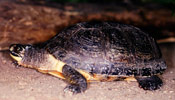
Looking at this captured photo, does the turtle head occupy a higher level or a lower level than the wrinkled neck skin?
higher

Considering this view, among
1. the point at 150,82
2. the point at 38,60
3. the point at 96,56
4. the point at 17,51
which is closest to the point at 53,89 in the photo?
the point at 38,60

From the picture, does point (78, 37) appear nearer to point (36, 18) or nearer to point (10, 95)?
point (10, 95)

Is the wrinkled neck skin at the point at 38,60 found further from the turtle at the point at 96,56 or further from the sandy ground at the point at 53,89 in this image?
the sandy ground at the point at 53,89

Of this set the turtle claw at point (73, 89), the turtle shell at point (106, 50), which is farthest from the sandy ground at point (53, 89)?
the turtle shell at point (106, 50)

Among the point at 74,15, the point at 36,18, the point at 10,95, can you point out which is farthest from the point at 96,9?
the point at 10,95

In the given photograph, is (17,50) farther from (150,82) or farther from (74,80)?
(150,82)

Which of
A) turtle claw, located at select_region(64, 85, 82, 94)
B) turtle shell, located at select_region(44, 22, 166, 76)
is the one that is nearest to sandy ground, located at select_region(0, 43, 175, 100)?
turtle claw, located at select_region(64, 85, 82, 94)

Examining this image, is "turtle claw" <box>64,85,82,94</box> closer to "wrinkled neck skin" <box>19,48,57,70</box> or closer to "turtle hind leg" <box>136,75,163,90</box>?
"wrinkled neck skin" <box>19,48,57,70</box>

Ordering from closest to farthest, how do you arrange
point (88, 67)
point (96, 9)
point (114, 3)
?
point (88, 67) → point (96, 9) → point (114, 3)
